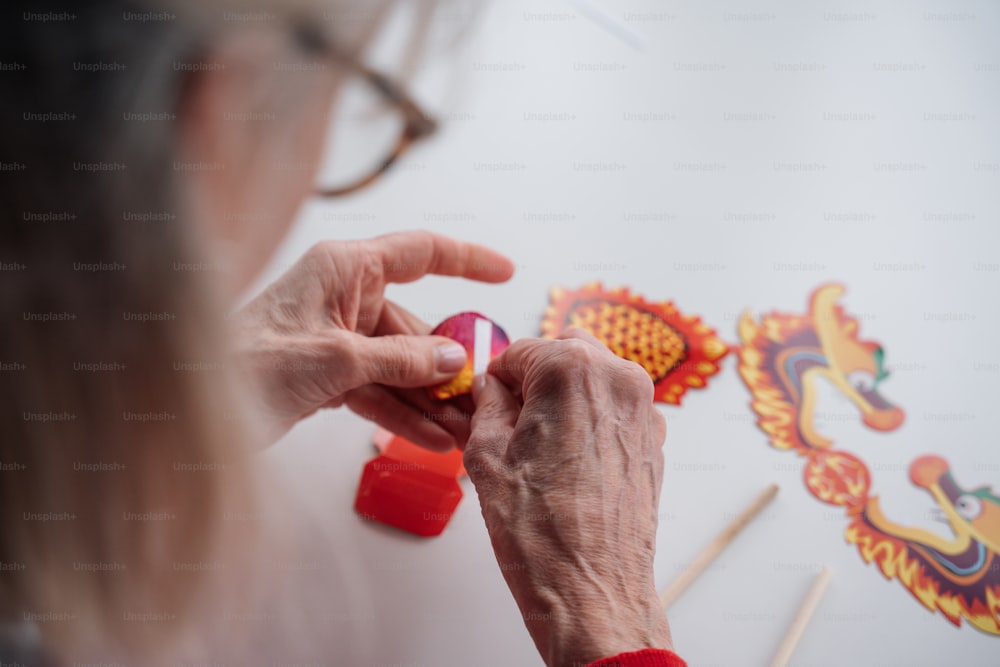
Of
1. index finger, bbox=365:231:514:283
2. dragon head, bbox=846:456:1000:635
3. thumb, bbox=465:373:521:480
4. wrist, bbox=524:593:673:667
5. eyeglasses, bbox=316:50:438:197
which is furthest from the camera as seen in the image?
eyeglasses, bbox=316:50:438:197

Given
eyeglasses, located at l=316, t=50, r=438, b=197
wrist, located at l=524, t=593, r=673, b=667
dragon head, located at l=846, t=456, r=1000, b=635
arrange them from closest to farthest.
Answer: wrist, located at l=524, t=593, r=673, b=667 < dragon head, located at l=846, t=456, r=1000, b=635 < eyeglasses, located at l=316, t=50, r=438, b=197

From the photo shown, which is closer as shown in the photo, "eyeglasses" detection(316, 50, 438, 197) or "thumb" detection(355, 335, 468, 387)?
"thumb" detection(355, 335, 468, 387)

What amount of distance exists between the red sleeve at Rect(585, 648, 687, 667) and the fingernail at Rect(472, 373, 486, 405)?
350 mm

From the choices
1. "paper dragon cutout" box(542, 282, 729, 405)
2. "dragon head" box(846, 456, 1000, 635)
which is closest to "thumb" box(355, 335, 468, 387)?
"paper dragon cutout" box(542, 282, 729, 405)

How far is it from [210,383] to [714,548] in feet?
1.97

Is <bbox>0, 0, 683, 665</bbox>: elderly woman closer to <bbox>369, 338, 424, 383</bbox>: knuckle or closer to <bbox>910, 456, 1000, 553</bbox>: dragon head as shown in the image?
<bbox>369, 338, 424, 383</bbox>: knuckle

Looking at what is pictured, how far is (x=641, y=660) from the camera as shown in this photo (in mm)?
580

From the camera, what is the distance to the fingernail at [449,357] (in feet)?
2.79

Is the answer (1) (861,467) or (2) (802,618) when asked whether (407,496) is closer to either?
(2) (802,618)

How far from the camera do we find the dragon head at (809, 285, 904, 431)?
3.23 ft

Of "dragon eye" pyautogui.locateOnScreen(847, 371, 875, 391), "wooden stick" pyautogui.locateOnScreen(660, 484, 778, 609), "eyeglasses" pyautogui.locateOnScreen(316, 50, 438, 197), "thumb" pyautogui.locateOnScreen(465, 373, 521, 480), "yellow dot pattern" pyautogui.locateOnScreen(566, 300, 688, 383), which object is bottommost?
"wooden stick" pyautogui.locateOnScreen(660, 484, 778, 609)

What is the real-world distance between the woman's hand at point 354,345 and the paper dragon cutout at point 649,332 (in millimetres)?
186

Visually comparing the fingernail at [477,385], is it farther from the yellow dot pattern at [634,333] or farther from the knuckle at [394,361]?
the yellow dot pattern at [634,333]

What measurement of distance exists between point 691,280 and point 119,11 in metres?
0.85
